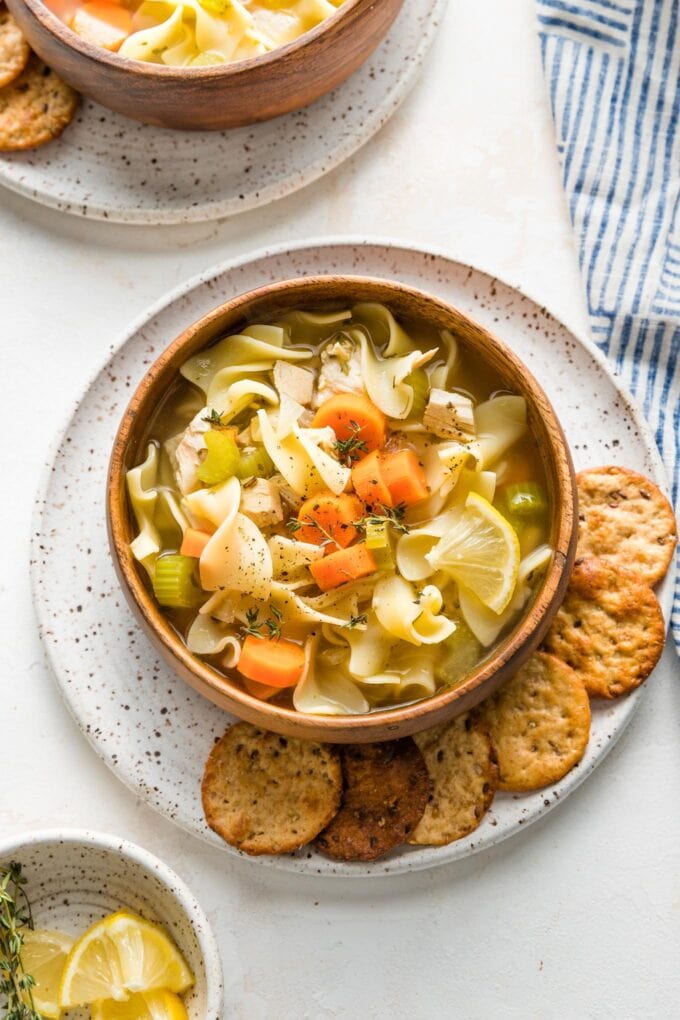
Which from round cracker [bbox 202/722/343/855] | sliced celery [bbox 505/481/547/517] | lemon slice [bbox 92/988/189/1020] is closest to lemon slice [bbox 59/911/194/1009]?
lemon slice [bbox 92/988/189/1020]

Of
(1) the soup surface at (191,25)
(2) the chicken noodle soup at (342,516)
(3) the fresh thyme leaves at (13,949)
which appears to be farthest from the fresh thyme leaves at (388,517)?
(1) the soup surface at (191,25)

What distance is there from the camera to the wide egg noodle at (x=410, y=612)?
155 inches

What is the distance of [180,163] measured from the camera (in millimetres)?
4621

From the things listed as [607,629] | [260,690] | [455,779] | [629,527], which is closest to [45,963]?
[260,690]

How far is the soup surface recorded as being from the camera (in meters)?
4.51

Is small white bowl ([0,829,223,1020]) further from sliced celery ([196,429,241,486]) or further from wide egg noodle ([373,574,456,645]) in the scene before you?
sliced celery ([196,429,241,486])

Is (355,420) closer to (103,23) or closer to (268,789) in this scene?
(268,789)

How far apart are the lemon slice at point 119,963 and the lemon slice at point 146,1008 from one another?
0.03m

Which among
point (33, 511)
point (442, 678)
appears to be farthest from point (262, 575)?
point (33, 511)

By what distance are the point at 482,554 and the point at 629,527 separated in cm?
65

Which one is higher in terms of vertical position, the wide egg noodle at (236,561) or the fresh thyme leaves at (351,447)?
the fresh thyme leaves at (351,447)

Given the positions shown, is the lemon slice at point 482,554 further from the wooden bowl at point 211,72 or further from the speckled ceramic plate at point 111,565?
the wooden bowl at point 211,72

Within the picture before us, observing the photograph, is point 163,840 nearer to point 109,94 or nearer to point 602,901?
point 602,901

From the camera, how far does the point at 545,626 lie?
3.94m
